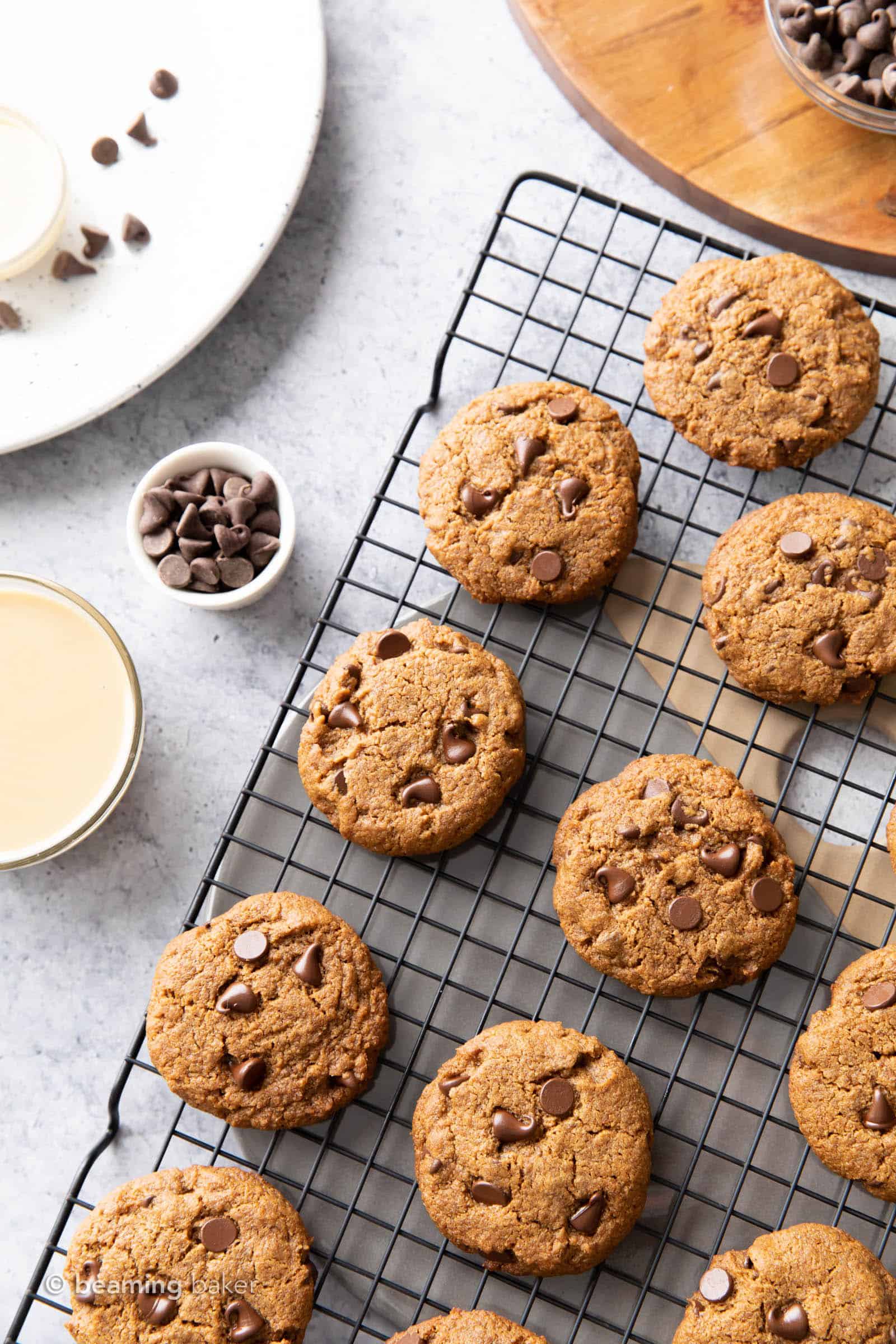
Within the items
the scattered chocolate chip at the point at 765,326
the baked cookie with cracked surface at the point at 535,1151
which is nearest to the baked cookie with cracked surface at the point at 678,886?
the baked cookie with cracked surface at the point at 535,1151

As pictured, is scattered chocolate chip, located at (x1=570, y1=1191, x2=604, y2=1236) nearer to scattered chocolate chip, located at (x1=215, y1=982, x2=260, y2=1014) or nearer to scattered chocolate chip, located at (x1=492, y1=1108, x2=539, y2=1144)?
scattered chocolate chip, located at (x1=492, y1=1108, x2=539, y2=1144)

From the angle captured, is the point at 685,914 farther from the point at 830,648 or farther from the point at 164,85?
the point at 164,85

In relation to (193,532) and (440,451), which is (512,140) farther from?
(193,532)

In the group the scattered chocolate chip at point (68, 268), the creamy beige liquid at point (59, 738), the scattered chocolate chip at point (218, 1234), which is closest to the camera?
the scattered chocolate chip at point (218, 1234)

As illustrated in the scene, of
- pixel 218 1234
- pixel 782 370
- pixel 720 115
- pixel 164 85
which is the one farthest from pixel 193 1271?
pixel 720 115

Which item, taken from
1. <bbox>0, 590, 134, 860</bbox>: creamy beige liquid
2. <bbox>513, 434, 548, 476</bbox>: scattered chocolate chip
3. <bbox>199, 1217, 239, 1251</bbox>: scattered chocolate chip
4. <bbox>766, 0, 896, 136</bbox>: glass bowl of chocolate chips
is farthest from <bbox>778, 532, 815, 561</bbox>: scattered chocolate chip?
<bbox>199, 1217, 239, 1251</bbox>: scattered chocolate chip

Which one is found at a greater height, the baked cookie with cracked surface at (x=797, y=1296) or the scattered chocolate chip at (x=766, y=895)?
the scattered chocolate chip at (x=766, y=895)

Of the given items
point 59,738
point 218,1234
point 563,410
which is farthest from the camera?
point 59,738

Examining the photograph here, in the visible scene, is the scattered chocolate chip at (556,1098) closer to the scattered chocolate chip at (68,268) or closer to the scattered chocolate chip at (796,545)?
the scattered chocolate chip at (796,545)
